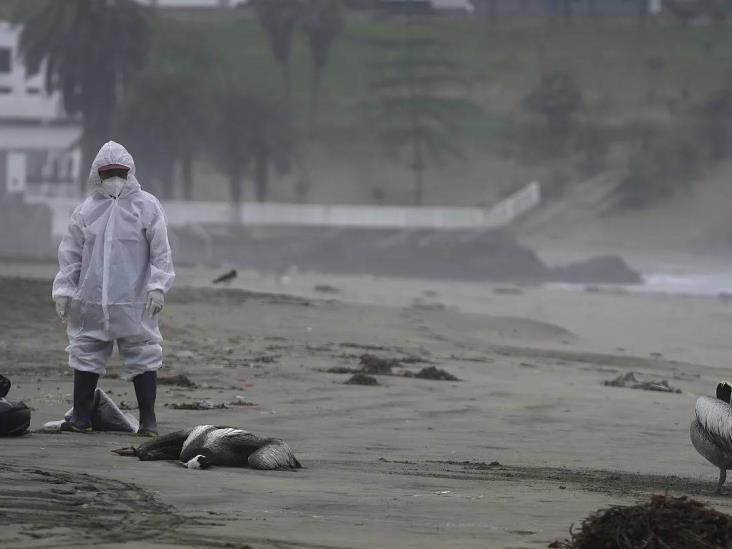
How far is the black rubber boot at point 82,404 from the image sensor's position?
8.48 metres

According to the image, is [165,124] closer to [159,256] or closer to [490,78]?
[490,78]

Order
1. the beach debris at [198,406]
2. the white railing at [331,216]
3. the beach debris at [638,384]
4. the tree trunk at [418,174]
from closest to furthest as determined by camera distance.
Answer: the beach debris at [198,406]
the beach debris at [638,384]
the white railing at [331,216]
the tree trunk at [418,174]

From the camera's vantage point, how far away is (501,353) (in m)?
17.2

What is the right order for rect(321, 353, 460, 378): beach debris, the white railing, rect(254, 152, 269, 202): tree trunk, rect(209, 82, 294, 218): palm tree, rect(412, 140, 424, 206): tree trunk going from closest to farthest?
rect(321, 353, 460, 378): beach debris < the white railing < rect(254, 152, 269, 202): tree trunk < rect(209, 82, 294, 218): palm tree < rect(412, 140, 424, 206): tree trunk

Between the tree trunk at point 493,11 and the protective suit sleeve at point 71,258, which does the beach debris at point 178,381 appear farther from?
Result: the tree trunk at point 493,11

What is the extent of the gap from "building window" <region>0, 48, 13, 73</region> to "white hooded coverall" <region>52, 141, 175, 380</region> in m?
63.1

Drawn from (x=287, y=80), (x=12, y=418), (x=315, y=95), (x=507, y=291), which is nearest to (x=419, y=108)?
(x=315, y=95)

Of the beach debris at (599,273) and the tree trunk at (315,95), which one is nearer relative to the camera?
the beach debris at (599,273)

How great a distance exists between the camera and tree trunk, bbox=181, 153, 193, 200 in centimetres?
6312

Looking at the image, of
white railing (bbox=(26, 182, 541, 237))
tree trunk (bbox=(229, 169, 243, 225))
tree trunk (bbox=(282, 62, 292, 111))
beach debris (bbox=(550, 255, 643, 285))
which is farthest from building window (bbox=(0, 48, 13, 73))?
A: beach debris (bbox=(550, 255, 643, 285))

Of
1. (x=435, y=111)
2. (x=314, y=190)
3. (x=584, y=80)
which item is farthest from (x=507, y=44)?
(x=314, y=190)

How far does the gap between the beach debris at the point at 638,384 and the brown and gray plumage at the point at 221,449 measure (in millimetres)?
6569

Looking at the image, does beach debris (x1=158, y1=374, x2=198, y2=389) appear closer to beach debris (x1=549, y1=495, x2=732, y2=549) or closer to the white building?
beach debris (x1=549, y1=495, x2=732, y2=549)

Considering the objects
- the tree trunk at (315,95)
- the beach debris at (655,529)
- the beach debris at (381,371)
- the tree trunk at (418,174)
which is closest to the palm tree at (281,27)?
the tree trunk at (315,95)
